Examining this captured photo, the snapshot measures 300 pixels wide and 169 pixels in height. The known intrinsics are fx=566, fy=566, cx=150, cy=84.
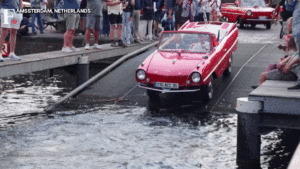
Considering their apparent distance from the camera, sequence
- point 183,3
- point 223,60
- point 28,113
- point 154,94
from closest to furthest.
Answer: point 28,113 → point 154,94 → point 223,60 → point 183,3

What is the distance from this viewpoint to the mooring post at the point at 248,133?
7031 millimetres

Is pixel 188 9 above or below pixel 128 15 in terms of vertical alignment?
above

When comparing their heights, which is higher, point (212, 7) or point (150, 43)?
point (212, 7)

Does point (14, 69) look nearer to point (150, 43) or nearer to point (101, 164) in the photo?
point (101, 164)

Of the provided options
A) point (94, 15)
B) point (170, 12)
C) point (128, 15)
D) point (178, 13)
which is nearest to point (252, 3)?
point (170, 12)

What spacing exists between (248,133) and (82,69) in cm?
676

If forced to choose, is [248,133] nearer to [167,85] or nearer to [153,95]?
[167,85]

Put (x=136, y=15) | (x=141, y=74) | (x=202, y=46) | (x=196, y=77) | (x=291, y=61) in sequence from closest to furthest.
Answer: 1. (x=291, y=61)
2. (x=196, y=77)
3. (x=141, y=74)
4. (x=202, y=46)
5. (x=136, y=15)

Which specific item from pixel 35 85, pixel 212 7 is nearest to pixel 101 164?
pixel 35 85

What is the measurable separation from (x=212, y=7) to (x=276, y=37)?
16.7 ft

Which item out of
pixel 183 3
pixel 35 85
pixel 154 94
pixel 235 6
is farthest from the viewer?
pixel 235 6

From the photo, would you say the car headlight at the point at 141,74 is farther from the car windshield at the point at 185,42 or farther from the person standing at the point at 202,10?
the person standing at the point at 202,10

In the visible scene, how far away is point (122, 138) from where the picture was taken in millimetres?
8641

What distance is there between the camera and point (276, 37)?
21.7m
